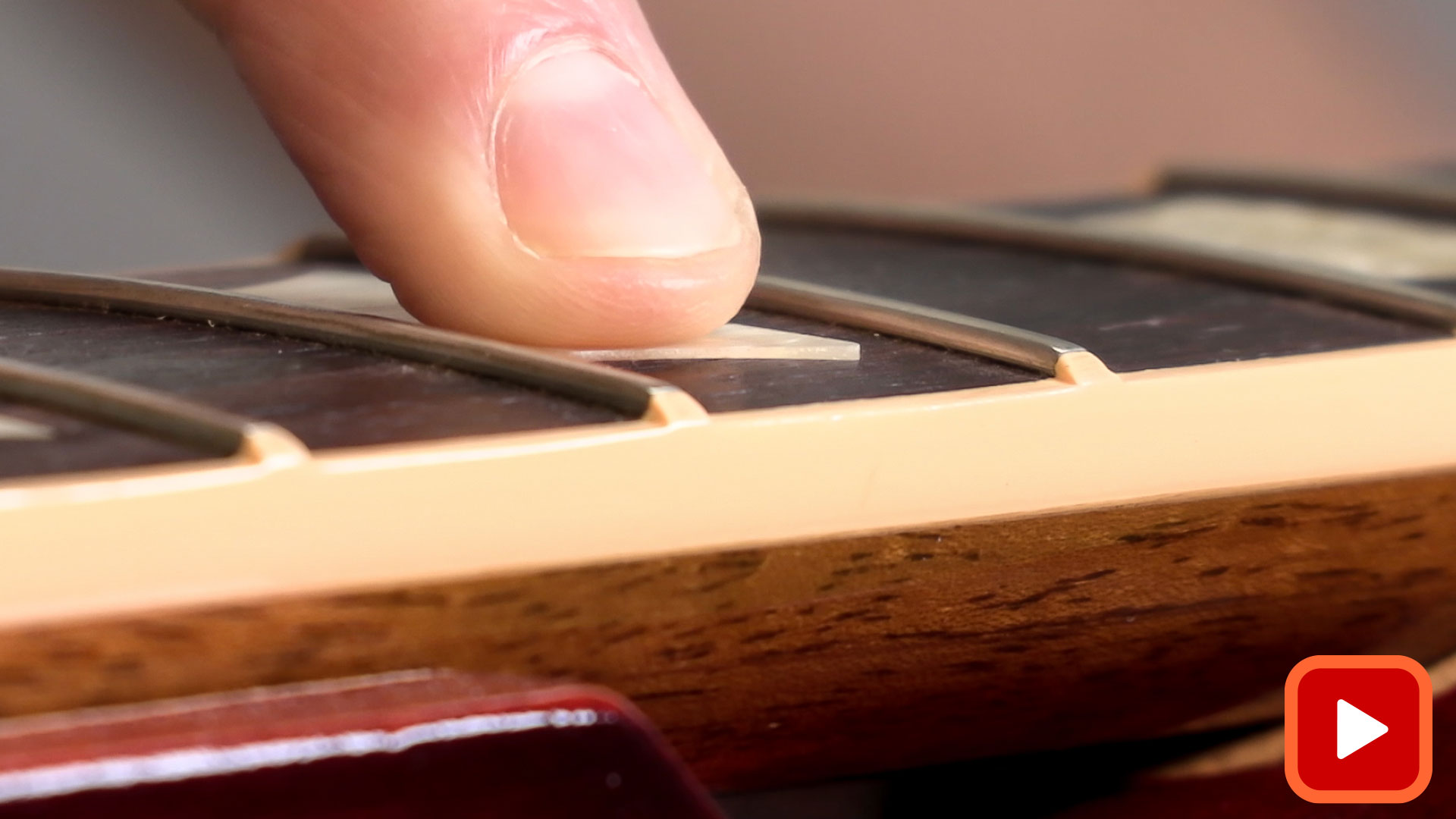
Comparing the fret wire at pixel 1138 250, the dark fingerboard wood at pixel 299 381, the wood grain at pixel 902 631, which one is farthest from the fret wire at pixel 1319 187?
the dark fingerboard wood at pixel 299 381

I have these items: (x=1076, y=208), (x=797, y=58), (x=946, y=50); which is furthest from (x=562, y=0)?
(x=946, y=50)

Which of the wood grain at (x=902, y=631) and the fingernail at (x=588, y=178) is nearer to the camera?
the wood grain at (x=902, y=631)

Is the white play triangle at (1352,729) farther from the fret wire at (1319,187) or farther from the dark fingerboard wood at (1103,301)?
the fret wire at (1319,187)

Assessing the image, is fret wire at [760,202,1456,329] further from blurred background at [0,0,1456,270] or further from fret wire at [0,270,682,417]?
blurred background at [0,0,1456,270]

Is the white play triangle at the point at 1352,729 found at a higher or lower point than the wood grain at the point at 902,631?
lower

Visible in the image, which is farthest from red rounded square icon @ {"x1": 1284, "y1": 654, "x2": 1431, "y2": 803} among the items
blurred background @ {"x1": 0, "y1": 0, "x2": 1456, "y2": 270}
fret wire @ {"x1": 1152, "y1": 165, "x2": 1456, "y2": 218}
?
blurred background @ {"x1": 0, "y1": 0, "x2": 1456, "y2": 270}
